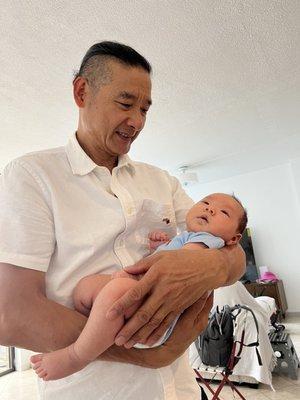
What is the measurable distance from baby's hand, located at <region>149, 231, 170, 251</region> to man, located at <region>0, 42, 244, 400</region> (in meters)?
0.02

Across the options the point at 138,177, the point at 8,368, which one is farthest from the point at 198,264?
the point at 8,368

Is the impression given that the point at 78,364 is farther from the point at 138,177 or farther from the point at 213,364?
the point at 213,364

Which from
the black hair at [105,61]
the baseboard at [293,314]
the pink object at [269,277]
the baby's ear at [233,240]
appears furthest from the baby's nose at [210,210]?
the baseboard at [293,314]

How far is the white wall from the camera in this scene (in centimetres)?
586

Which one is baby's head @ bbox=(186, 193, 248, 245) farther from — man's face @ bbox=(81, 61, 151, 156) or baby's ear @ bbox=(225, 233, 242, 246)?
man's face @ bbox=(81, 61, 151, 156)

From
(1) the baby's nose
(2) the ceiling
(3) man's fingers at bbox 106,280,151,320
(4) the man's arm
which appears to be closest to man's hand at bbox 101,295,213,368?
(4) the man's arm

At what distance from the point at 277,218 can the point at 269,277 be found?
3.75ft

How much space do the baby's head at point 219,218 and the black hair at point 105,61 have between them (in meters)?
0.53

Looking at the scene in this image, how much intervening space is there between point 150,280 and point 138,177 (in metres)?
0.47

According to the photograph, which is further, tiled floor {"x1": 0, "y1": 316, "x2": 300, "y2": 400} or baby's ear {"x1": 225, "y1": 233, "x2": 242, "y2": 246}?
tiled floor {"x1": 0, "y1": 316, "x2": 300, "y2": 400}

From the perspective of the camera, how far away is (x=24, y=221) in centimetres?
73

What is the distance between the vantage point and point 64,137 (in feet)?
11.6

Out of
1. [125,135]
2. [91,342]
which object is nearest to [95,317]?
[91,342]

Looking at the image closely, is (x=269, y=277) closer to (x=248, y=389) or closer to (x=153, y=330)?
(x=248, y=389)
